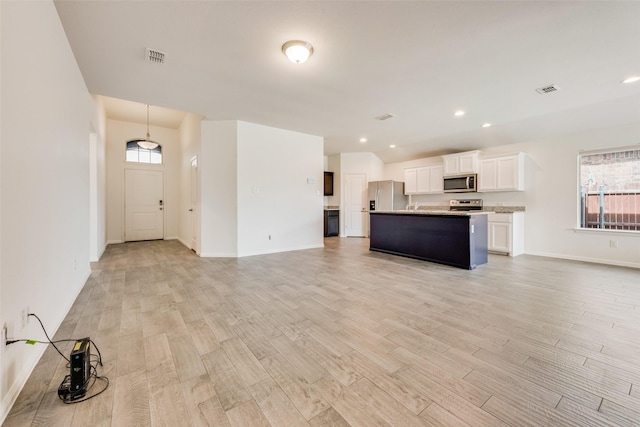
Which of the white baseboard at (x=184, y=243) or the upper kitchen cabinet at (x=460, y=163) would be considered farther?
the white baseboard at (x=184, y=243)

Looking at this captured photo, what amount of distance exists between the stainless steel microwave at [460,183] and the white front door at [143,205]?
7666mm

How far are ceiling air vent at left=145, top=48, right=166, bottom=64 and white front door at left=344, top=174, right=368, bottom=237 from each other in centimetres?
606

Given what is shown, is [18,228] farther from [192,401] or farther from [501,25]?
[501,25]

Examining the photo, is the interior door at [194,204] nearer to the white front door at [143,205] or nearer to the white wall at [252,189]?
the white wall at [252,189]

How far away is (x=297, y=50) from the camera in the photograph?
2531mm

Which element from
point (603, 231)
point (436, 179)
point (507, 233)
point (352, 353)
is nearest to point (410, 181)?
point (436, 179)

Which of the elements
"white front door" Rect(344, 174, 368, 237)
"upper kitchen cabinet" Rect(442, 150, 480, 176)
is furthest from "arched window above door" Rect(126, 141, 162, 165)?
"upper kitchen cabinet" Rect(442, 150, 480, 176)

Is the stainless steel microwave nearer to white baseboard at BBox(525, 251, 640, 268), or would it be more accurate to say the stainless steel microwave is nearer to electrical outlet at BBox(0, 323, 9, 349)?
white baseboard at BBox(525, 251, 640, 268)

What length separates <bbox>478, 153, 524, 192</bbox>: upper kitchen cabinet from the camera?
5.45m

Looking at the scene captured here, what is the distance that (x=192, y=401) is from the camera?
4.49ft

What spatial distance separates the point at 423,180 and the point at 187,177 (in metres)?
6.07

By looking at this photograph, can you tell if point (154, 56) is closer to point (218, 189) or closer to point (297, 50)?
point (297, 50)

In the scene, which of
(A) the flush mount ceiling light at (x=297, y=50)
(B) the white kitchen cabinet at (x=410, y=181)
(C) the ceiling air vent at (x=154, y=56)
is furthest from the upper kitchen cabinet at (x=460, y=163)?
(C) the ceiling air vent at (x=154, y=56)

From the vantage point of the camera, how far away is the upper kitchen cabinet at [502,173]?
5453mm
